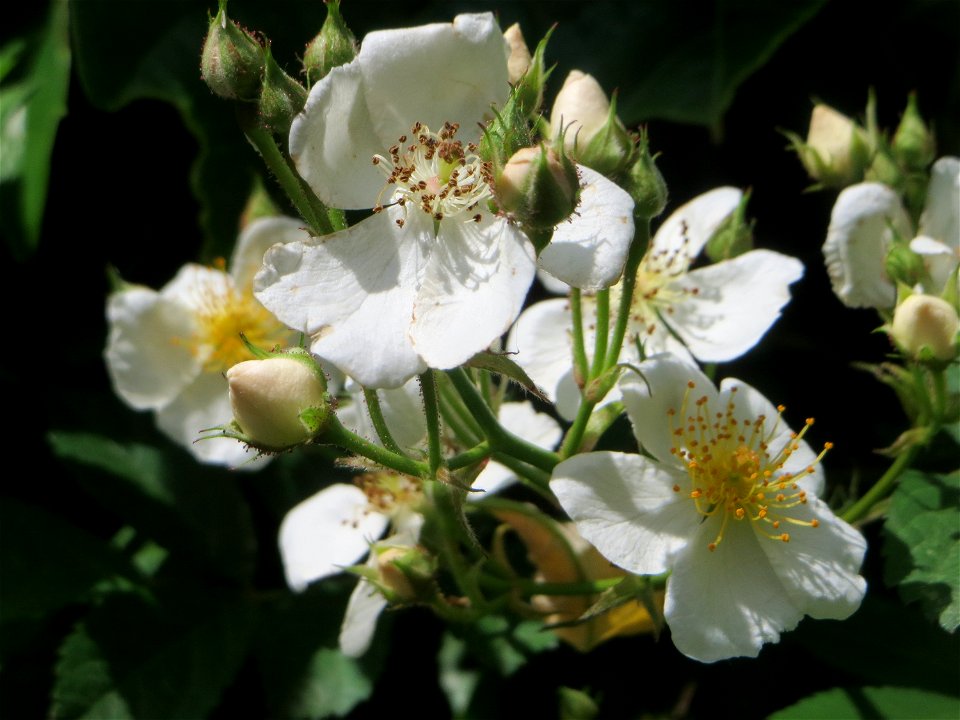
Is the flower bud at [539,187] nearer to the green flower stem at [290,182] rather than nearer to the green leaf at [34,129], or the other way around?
the green flower stem at [290,182]

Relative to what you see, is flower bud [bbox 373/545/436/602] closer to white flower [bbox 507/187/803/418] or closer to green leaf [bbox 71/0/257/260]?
white flower [bbox 507/187/803/418]

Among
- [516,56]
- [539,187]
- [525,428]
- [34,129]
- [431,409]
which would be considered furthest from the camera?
[34,129]

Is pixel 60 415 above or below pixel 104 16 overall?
below

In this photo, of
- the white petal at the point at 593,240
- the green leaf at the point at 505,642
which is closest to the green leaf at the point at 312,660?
the green leaf at the point at 505,642

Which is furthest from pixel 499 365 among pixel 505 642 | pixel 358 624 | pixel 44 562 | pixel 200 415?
pixel 44 562

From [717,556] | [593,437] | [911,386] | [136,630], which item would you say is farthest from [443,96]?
[136,630]

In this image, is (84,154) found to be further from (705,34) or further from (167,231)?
(705,34)

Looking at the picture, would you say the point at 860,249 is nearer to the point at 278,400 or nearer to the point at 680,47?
the point at 680,47
